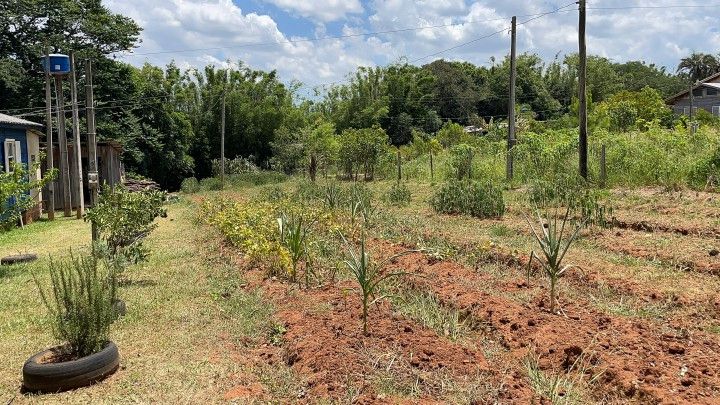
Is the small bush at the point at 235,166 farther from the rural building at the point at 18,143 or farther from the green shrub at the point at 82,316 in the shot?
the green shrub at the point at 82,316

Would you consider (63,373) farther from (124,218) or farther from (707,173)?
(707,173)

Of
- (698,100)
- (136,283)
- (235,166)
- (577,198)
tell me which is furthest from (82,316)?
(698,100)

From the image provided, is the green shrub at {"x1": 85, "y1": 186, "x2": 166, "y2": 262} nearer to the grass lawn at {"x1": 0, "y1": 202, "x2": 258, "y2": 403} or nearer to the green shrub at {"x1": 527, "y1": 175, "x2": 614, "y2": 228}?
the grass lawn at {"x1": 0, "y1": 202, "x2": 258, "y2": 403}

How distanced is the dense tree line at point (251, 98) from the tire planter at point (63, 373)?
16.9 meters

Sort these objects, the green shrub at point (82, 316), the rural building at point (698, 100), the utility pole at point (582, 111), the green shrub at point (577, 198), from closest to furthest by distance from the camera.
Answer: the green shrub at point (82, 316)
the green shrub at point (577, 198)
the utility pole at point (582, 111)
the rural building at point (698, 100)

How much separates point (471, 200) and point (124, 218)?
7331 millimetres

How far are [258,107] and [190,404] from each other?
35.0m

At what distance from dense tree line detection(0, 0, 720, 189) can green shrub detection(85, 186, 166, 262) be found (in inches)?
512

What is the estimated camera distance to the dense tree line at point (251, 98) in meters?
26.8

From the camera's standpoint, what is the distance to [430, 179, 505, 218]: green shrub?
12516 mm

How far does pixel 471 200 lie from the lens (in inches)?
506

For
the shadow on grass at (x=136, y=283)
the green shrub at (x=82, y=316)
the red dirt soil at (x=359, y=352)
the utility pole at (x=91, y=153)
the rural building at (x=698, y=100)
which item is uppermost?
the rural building at (x=698, y=100)

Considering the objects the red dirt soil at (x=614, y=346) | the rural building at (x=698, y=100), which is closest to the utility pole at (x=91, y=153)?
the red dirt soil at (x=614, y=346)

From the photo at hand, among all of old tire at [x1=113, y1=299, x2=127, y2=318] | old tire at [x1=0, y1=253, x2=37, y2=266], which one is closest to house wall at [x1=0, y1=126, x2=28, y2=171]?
old tire at [x1=0, y1=253, x2=37, y2=266]
